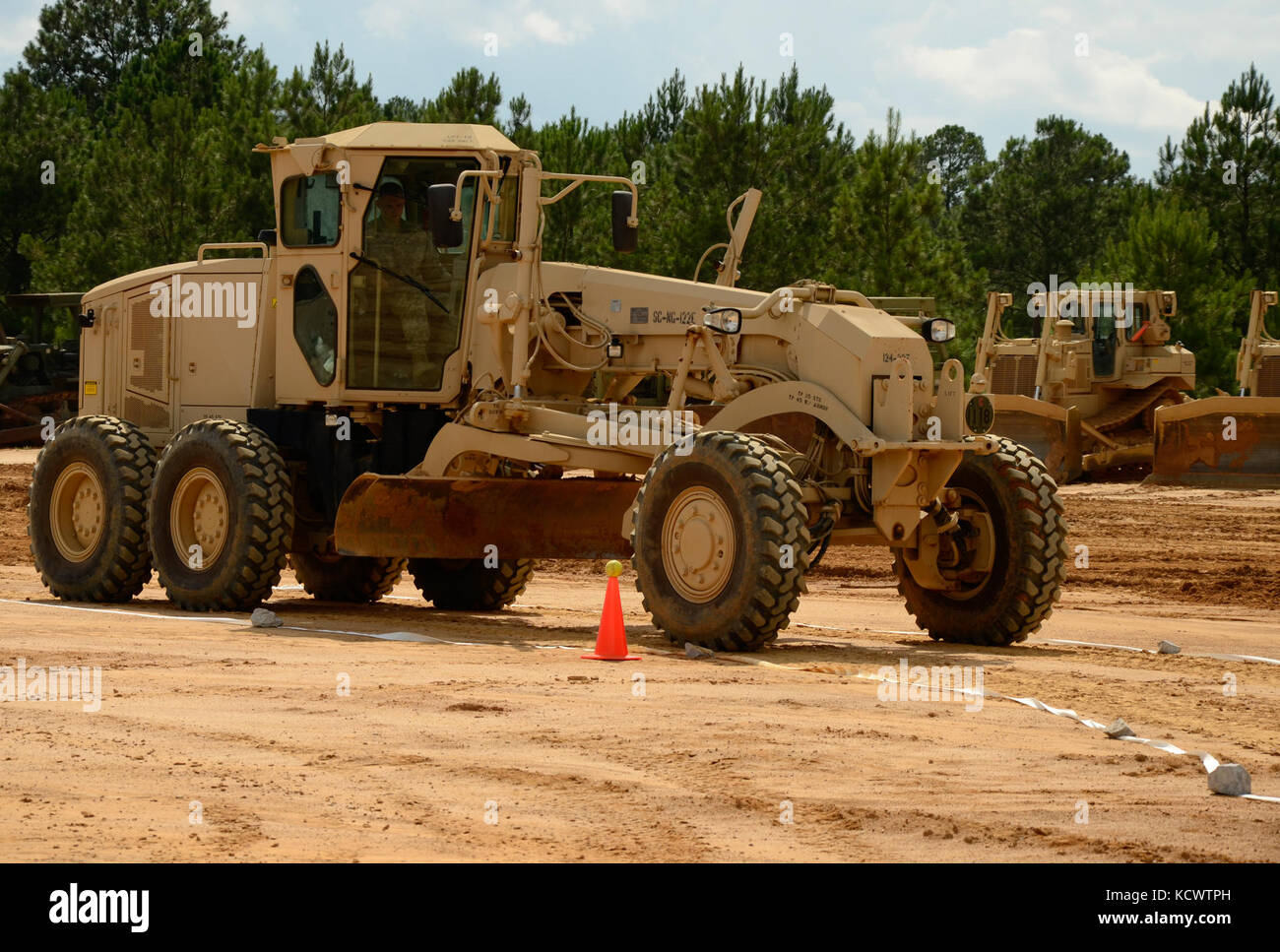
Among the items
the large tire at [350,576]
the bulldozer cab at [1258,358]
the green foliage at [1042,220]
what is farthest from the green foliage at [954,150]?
the large tire at [350,576]

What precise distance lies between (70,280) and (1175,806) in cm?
3451

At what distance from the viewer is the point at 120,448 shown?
15.0 m

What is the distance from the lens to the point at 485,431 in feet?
44.9

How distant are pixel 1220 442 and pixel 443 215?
17.1 m

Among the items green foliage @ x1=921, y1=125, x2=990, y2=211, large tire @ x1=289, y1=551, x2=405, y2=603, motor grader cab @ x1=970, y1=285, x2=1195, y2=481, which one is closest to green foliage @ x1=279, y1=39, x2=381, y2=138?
motor grader cab @ x1=970, y1=285, x2=1195, y2=481

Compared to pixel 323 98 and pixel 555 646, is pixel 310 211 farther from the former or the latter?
pixel 323 98

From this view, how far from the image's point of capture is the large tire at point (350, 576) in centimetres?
1596

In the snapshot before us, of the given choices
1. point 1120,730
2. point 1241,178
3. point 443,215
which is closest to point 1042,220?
point 1241,178

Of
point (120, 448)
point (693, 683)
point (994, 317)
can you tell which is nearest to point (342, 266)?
point (120, 448)

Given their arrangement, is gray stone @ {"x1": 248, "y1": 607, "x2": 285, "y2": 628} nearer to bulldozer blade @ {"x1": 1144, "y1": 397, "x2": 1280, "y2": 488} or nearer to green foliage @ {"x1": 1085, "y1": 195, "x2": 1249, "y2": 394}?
bulldozer blade @ {"x1": 1144, "y1": 397, "x2": 1280, "y2": 488}

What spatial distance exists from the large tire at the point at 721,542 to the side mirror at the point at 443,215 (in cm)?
218

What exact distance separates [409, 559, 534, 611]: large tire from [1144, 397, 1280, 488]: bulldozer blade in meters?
14.0

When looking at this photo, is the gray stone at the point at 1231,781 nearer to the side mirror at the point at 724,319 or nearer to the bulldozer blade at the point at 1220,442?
the side mirror at the point at 724,319
